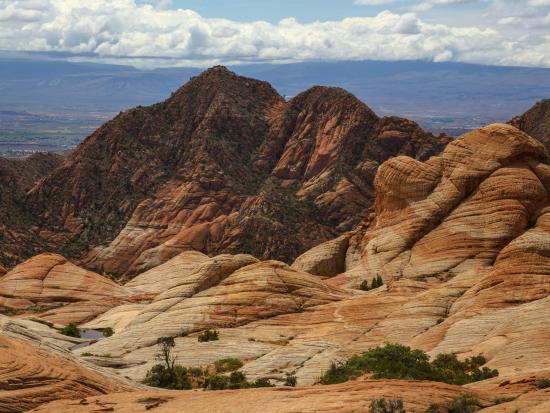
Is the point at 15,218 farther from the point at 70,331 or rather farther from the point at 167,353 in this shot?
the point at 167,353

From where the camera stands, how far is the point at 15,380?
39312 millimetres

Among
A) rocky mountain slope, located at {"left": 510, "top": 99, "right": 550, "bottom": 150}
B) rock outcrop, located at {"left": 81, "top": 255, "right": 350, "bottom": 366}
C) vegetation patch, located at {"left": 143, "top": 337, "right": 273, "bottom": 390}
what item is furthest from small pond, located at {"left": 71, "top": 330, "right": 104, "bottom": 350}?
rocky mountain slope, located at {"left": 510, "top": 99, "right": 550, "bottom": 150}

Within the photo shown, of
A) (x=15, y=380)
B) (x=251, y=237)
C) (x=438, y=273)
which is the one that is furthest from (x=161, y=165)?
(x=15, y=380)

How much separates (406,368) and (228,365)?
1510cm

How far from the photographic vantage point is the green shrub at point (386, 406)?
3231 cm

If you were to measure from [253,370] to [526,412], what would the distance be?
26.3 m

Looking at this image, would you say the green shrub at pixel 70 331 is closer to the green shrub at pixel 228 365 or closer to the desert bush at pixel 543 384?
the green shrub at pixel 228 365

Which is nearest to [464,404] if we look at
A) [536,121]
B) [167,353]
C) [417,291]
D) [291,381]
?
[291,381]

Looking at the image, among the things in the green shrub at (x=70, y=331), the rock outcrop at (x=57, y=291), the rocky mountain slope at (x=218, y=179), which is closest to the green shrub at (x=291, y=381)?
the green shrub at (x=70, y=331)

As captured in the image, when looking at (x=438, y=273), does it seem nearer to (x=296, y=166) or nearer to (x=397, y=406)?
(x=397, y=406)

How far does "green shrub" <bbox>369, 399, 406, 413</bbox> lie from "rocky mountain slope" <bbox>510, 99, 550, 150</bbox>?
455 ft

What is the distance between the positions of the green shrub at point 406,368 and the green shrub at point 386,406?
13.8 meters

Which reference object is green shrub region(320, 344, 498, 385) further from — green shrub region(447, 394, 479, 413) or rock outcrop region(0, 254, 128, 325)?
rock outcrop region(0, 254, 128, 325)

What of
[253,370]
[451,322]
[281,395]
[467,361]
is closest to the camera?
[281,395]
